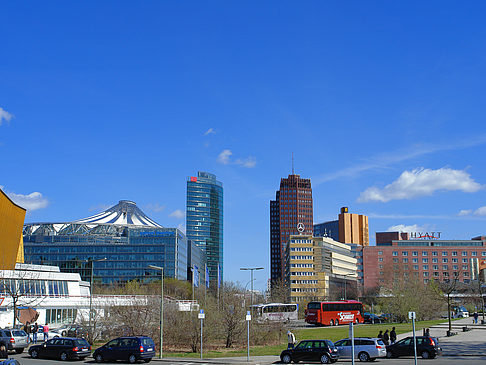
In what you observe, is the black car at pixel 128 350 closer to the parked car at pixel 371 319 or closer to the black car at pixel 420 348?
the black car at pixel 420 348

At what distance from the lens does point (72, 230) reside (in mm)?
151000

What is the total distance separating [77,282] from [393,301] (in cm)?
4745

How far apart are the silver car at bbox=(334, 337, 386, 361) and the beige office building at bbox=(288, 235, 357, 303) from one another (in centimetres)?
9624

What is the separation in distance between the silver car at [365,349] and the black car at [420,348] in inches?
82.2

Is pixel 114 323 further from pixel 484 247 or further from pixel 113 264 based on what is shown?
pixel 484 247

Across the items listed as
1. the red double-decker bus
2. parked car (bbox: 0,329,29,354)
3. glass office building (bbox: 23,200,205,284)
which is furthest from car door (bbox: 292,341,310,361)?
glass office building (bbox: 23,200,205,284)

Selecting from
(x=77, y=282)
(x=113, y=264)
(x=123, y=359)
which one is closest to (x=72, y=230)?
(x=113, y=264)

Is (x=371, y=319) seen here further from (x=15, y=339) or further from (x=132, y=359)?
(x=15, y=339)

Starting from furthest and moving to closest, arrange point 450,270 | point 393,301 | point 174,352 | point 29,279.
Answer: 1. point 450,270
2. point 393,301
3. point 29,279
4. point 174,352

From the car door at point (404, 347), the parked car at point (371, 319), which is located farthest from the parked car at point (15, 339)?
the parked car at point (371, 319)

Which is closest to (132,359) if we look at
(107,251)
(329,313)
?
(329,313)

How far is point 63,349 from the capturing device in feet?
116

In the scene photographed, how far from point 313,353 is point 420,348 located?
766 cm

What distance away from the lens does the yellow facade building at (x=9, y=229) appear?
6438 centimetres
